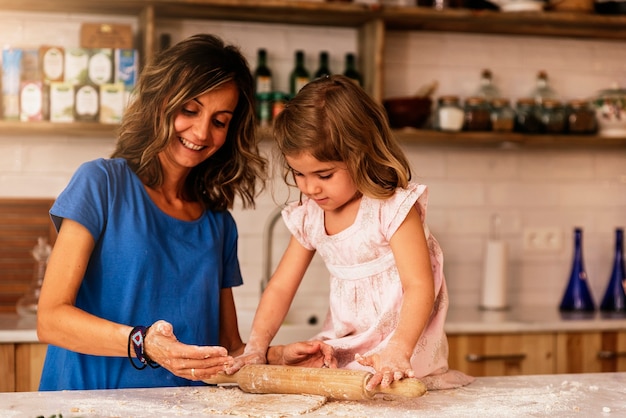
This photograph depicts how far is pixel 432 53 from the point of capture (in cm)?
359

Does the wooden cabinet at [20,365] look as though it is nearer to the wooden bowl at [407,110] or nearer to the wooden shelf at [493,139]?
the wooden shelf at [493,139]

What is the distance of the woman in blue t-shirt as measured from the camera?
175cm

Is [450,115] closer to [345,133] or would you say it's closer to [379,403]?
[345,133]

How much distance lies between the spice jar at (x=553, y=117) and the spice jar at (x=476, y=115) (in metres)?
0.26

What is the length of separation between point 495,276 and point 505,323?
0.42 meters

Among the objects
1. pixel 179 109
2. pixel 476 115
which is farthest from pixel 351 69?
pixel 179 109

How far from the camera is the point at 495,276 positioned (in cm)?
346

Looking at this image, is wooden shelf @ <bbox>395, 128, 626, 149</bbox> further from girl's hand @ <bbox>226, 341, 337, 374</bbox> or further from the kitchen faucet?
girl's hand @ <bbox>226, 341, 337, 374</bbox>

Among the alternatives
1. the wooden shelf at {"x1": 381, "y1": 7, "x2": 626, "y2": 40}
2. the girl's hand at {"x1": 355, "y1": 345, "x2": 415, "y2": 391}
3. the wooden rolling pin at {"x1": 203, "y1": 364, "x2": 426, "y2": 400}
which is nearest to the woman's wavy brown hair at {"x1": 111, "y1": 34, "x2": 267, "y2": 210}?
the wooden rolling pin at {"x1": 203, "y1": 364, "x2": 426, "y2": 400}

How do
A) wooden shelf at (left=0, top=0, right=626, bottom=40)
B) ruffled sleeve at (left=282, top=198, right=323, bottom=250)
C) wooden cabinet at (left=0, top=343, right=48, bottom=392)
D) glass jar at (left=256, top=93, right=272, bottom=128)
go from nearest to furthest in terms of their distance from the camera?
1. ruffled sleeve at (left=282, top=198, right=323, bottom=250)
2. wooden cabinet at (left=0, top=343, right=48, bottom=392)
3. wooden shelf at (left=0, top=0, right=626, bottom=40)
4. glass jar at (left=256, top=93, right=272, bottom=128)

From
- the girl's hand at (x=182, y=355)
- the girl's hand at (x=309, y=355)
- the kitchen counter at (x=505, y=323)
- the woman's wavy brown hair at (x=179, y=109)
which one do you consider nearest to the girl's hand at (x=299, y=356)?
the girl's hand at (x=309, y=355)

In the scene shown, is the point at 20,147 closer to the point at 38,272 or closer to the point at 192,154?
the point at 38,272

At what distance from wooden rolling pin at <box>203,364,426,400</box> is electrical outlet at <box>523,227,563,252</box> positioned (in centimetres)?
225

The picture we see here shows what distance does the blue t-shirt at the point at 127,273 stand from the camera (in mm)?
1827
